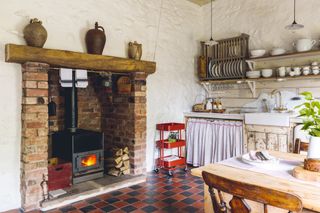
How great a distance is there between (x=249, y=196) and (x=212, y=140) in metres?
3.41

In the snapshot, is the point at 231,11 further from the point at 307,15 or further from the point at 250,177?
the point at 250,177

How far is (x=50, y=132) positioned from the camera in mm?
4105

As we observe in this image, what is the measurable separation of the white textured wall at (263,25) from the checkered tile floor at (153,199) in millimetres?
2042

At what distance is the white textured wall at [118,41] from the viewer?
3100 millimetres

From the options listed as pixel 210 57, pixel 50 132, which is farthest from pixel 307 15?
pixel 50 132

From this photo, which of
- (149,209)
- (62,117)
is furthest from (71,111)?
(149,209)

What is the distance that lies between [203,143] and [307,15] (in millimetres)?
2668

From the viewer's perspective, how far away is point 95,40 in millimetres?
3623

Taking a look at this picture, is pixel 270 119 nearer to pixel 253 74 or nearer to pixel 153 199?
pixel 253 74

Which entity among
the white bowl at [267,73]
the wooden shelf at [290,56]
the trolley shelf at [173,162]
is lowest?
the trolley shelf at [173,162]

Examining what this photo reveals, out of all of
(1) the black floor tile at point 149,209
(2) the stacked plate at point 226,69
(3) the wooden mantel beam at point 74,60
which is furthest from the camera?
(2) the stacked plate at point 226,69

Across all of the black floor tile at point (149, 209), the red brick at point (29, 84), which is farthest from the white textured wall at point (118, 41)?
the black floor tile at point (149, 209)

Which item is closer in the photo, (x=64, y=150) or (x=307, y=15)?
(x=64, y=150)

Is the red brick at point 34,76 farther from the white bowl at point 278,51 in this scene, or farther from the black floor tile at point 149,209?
the white bowl at point 278,51
